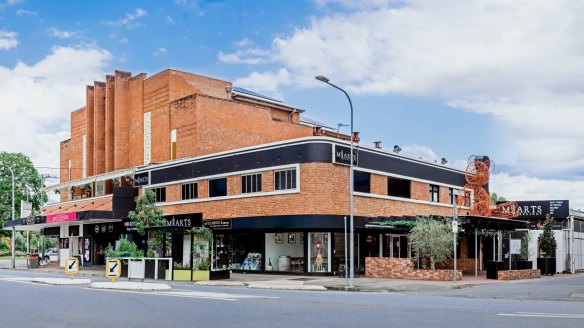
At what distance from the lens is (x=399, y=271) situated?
108 feet

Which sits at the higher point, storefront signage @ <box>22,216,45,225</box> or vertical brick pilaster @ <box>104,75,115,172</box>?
vertical brick pilaster @ <box>104,75,115,172</box>

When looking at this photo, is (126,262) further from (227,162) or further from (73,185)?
(73,185)

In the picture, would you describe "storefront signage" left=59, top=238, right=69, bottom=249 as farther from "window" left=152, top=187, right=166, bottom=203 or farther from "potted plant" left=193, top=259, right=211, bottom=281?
"potted plant" left=193, top=259, right=211, bottom=281

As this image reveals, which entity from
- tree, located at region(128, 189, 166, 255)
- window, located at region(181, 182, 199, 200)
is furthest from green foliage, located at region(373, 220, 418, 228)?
window, located at region(181, 182, 199, 200)

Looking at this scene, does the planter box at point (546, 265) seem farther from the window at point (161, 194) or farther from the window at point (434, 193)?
the window at point (161, 194)

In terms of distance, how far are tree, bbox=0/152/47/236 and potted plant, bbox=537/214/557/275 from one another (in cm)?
6875

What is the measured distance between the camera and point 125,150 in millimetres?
57250

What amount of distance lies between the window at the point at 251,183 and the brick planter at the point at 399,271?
27.8ft

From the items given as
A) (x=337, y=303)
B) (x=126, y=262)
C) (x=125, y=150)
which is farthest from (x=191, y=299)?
(x=125, y=150)

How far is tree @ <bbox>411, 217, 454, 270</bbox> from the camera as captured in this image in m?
31.9

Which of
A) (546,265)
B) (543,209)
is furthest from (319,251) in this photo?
(543,209)

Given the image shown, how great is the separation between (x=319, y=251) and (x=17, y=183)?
65.0 meters

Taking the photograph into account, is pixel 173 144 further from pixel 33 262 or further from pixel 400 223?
pixel 400 223

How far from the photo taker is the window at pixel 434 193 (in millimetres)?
46062
